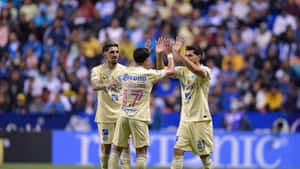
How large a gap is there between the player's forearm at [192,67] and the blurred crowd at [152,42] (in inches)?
278

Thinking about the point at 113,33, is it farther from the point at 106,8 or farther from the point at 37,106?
the point at 37,106

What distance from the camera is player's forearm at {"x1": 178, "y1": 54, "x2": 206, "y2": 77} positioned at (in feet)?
31.2

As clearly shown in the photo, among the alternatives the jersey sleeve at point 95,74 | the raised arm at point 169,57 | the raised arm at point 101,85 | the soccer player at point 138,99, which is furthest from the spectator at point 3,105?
the raised arm at point 169,57

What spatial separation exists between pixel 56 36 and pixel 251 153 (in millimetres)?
8811

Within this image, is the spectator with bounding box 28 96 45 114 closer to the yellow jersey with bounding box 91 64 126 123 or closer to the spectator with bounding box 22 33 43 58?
the spectator with bounding box 22 33 43 58

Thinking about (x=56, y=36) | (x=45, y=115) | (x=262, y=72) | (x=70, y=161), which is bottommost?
(x=70, y=161)

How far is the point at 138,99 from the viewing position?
998cm

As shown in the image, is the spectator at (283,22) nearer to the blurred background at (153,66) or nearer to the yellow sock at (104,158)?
the blurred background at (153,66)

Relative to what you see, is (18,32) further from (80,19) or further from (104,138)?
(104,138)

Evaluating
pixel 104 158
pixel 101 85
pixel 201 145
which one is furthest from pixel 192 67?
pixel 104 158

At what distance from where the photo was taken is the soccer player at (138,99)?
9891 mm

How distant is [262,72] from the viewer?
59.7 feet

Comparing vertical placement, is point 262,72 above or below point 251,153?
above

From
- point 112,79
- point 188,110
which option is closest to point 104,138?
point 112,79
